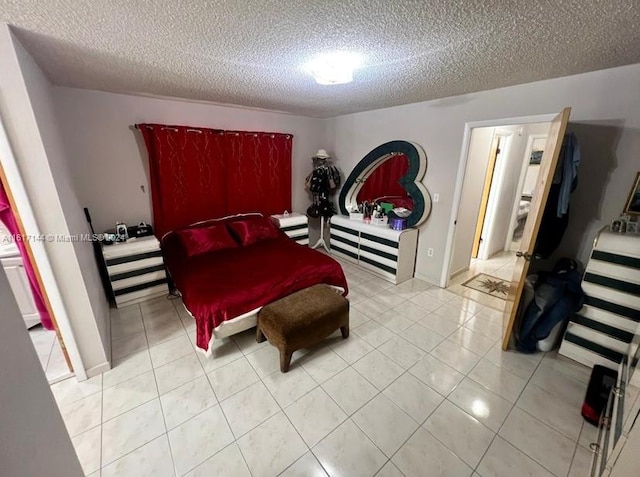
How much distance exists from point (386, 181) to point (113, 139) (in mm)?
3481

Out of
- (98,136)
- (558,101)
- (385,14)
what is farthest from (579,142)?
(98,136)

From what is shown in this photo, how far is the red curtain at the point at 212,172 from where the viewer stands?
9.91 feet

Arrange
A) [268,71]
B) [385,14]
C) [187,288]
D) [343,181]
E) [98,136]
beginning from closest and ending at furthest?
[385,14] → [268,71] → [187,288] → [98,136] → [343,181]

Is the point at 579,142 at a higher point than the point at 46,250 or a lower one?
higher

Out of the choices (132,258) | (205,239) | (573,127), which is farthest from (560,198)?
(132,258)

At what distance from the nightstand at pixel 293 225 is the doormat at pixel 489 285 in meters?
2.33

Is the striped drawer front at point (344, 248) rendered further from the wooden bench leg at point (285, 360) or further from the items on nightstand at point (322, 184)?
the wooden bench leg at point (285, 360)

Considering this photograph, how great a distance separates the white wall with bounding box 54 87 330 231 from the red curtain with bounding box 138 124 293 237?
154mm

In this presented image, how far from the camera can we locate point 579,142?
2.11 meters

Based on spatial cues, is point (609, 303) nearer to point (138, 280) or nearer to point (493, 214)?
point (493, 214)

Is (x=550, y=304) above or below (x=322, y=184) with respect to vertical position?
below

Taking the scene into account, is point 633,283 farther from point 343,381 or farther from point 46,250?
point 46,250

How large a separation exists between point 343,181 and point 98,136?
3129 mm

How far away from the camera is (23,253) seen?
1.92 metres
